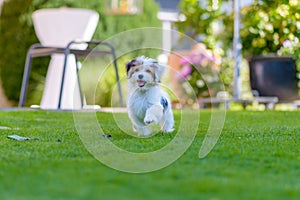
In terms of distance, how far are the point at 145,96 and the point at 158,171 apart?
1.21 metres

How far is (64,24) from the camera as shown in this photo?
23.9 ft

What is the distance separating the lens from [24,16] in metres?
9.42

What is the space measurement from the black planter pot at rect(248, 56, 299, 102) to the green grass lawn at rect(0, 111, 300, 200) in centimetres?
463

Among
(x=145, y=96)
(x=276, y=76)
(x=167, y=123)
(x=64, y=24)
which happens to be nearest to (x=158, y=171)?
(x=145, y=96)

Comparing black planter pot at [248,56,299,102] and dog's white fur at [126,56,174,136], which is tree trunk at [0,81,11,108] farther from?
dog's white fur at [126,56,174,136]

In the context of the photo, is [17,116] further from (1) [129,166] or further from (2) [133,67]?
(1) [129,166]

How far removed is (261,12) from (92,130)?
5.73m

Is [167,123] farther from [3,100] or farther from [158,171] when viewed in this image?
[3,100]

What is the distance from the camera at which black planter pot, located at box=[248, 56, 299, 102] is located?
27.6ft

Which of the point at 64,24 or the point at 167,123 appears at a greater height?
the point at 64,24

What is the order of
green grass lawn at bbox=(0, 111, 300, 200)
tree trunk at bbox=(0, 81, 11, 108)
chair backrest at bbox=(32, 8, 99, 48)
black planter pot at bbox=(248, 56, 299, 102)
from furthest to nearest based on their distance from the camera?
tree trunk at bbox=(0, 81, 11, 108) < black planter pot at bbox=(248, 56, 299, 102) < chair backrest at bbox=(32, 8, 99, 48) < green grass lawn at bbox=(0, 111, 300, 200)

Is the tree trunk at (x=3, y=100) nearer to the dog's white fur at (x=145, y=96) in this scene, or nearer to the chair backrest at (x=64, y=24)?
the chair backrest at (x=64, y=24)

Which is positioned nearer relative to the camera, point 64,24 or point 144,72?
point 144,72

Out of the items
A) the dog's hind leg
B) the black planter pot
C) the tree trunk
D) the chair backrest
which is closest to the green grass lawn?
the dog's hind leg
